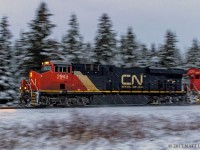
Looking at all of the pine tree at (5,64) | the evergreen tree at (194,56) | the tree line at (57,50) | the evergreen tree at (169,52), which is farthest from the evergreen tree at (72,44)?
the evergreen tree at (194,56)

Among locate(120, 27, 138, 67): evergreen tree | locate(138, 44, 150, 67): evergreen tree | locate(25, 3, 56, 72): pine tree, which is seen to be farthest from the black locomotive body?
locate(138, 44, 150, 67): evergreen tree

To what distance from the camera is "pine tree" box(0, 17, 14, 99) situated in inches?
1235

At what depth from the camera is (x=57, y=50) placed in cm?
3628

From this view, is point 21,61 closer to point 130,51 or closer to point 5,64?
point 5,64

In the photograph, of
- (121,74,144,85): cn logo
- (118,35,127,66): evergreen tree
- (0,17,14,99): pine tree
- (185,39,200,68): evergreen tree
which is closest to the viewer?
(121,74,144,85): cn logo

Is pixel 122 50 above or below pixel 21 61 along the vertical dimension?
above

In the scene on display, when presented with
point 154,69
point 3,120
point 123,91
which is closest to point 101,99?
point 123,91

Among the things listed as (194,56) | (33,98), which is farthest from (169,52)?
(33,98)

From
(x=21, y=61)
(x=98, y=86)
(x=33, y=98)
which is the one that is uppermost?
(x=21, y=61)

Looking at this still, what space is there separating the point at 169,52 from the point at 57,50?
16.4m

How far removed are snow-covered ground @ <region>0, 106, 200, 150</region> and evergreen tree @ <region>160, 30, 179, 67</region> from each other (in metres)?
30.7

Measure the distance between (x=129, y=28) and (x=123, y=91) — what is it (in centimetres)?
2215

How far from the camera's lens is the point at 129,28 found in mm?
49094

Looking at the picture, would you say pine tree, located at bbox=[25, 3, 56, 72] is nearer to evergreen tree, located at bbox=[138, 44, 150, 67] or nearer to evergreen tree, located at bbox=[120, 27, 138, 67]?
evergreen tree, located at bbox=[120, 27, 138, 67]
